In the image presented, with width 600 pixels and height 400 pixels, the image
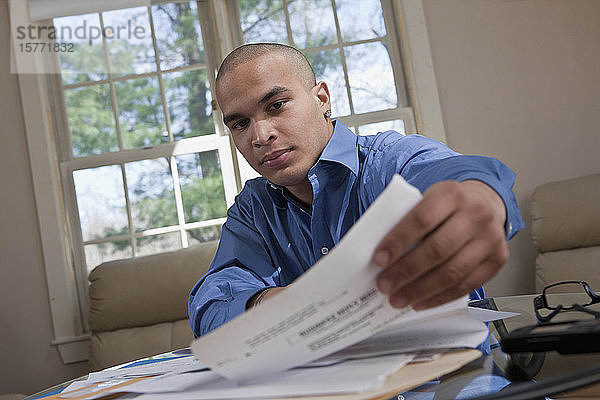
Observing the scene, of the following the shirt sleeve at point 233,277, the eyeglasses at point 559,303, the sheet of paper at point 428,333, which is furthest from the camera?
the shirt sleeve at point 233,277

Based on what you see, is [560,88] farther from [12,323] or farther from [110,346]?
[12,323]

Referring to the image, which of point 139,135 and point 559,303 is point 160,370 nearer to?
point 559,303

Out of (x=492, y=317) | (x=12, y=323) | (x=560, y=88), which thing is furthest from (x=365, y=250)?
(x=12, y=323)

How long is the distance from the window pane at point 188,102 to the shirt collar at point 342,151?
214 centimetres

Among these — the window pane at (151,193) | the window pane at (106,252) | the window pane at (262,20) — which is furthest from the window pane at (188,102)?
the window pane at (106,252)

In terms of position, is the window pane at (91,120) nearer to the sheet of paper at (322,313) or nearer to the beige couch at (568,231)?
the beige couch at (568,231)

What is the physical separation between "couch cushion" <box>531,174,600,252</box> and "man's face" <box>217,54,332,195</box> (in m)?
1.94

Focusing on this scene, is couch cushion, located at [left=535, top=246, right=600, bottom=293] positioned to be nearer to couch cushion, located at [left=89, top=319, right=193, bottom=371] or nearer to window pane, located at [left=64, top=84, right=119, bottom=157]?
couch cushion, located at [left=89, top=319, right=193, bottom=371]

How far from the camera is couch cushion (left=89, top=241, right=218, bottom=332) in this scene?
9.54 feet

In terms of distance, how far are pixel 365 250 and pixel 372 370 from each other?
11 centimetres

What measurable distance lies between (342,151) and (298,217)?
178mm

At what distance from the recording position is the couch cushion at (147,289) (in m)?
2.91

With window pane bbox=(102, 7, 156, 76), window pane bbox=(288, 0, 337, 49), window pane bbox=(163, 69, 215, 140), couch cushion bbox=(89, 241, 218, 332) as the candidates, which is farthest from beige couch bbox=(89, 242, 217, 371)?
window pane bbox=(288, 0, 337, 49)

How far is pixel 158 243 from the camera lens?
337 centimetres
